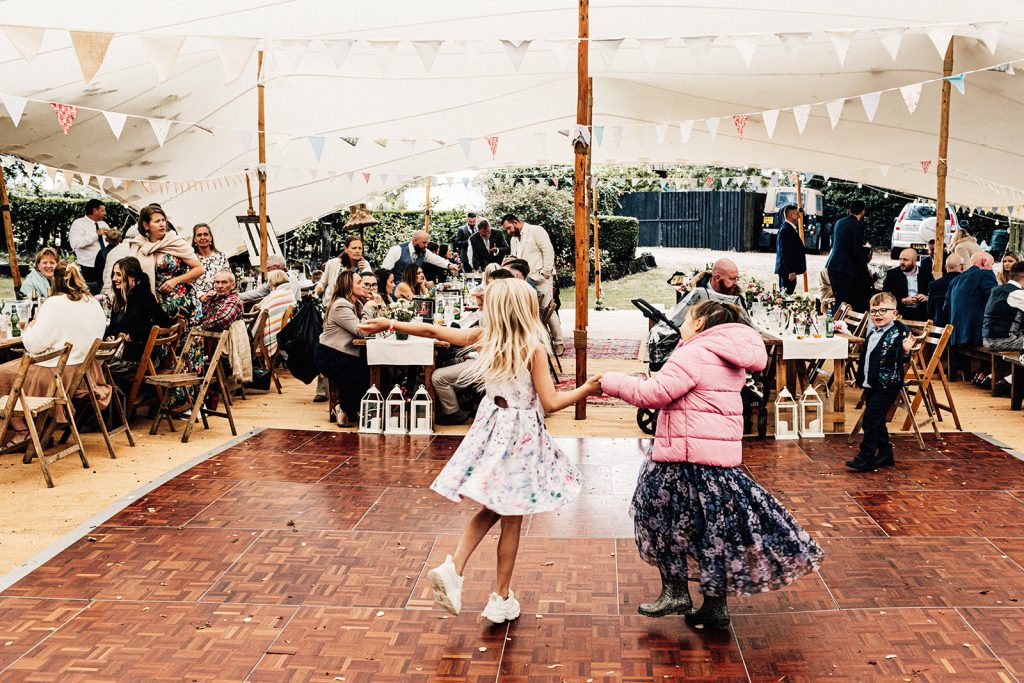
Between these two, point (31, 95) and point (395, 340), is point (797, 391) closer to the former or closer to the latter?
point (395, 340)

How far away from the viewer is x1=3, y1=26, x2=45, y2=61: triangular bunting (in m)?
5.86

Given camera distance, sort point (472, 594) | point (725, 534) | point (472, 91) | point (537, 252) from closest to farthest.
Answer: point (725, 534)
point (472, 594)
point (537, 252)
point (472, 91)

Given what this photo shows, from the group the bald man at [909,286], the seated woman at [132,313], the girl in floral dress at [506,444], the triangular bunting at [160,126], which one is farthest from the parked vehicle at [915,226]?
the girl in floral dress at [506,444]

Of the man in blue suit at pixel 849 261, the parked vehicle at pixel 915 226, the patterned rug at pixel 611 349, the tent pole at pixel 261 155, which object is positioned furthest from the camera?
the parked vehicle at pixel 915 226

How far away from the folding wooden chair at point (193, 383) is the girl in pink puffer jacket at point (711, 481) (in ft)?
13.4

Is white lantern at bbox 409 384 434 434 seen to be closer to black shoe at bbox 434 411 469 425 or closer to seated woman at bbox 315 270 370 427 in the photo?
black shoe at bbox 434 411 469 425

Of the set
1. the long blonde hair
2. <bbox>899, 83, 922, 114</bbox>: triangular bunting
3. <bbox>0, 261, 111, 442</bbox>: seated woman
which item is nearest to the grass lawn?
<bbox>899, 83, 922, 114</bbox>: triangular bunting

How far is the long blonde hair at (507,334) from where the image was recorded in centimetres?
336

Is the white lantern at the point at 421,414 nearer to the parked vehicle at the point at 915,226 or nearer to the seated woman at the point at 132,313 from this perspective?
the seated woman at the point at 132,313

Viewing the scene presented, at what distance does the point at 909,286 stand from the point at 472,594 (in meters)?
7.67

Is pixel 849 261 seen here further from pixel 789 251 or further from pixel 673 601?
pixel 673 601

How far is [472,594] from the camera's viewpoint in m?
3.84

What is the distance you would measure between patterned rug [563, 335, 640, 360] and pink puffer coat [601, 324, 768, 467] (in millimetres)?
7100

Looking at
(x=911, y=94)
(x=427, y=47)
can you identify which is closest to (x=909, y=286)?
(x=911, y=94)
